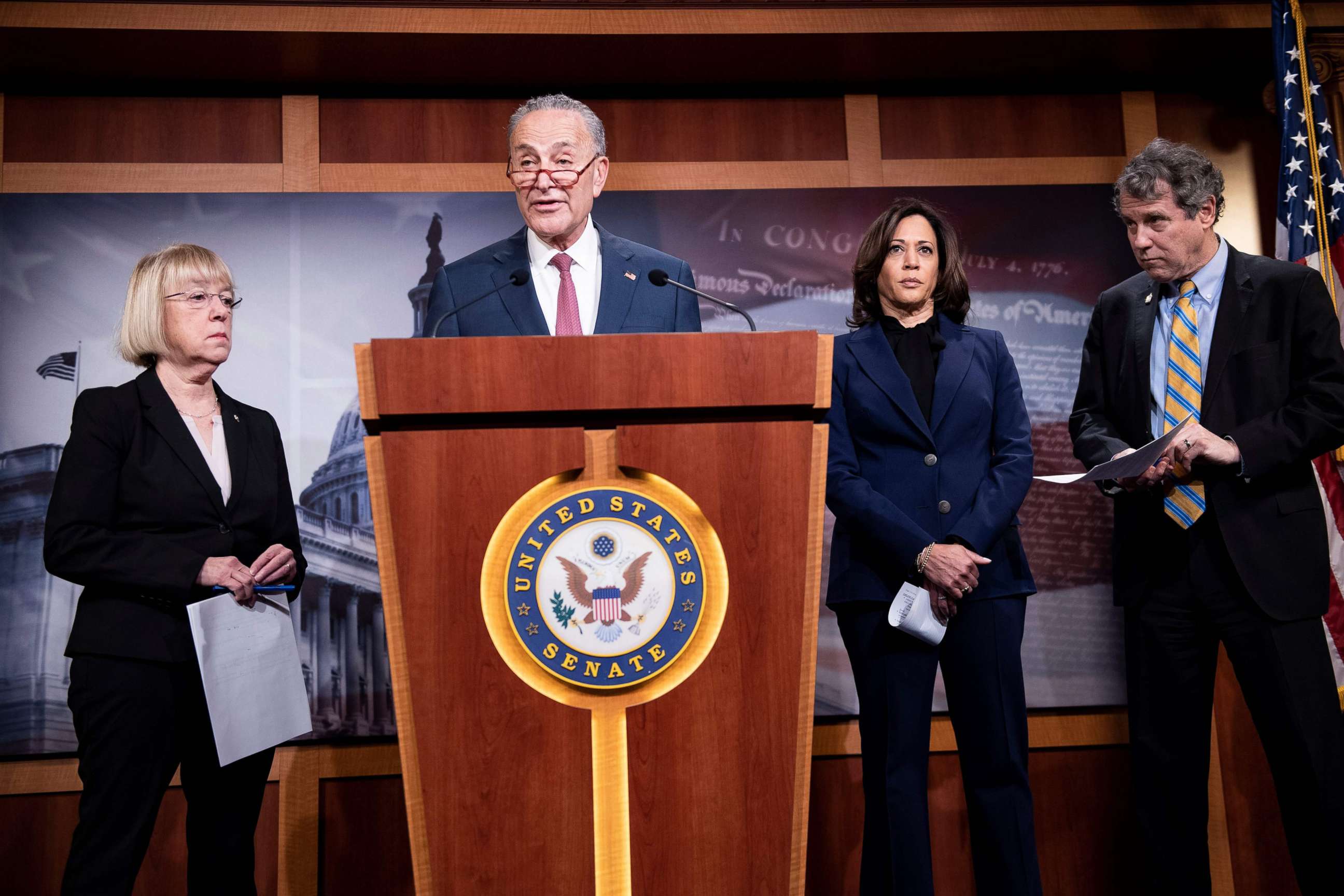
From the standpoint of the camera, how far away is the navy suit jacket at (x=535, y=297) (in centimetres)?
211

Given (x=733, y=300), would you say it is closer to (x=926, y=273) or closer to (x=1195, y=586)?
(x=926, y=273)

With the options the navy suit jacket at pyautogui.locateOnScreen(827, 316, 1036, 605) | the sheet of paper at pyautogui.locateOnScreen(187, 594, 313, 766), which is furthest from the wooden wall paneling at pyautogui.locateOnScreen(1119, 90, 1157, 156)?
the sheet of paper at pyautogui.locateOnScreen(187, 594, 313, 766)

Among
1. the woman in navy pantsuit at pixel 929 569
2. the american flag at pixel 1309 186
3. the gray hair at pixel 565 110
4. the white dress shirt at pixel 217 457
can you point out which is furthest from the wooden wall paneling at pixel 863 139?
the white dress shirt at pixel 217 457

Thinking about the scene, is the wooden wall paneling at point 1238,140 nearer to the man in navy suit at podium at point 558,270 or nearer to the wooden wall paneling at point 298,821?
the man in navy suit at podium at point 558,270

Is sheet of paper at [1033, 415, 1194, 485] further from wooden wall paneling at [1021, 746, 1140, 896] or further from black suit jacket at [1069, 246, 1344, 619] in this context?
wooden wall paneling at [1021, 746, 1140, 896]

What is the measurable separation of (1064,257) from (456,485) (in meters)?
2.64

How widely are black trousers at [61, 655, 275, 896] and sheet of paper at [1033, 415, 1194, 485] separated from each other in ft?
5.95

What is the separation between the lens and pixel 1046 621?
3.41 metres

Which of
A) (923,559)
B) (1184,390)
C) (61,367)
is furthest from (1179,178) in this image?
(61,367)

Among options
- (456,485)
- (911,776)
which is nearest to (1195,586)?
(911,776)

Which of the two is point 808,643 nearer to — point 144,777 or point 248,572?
point 248,572

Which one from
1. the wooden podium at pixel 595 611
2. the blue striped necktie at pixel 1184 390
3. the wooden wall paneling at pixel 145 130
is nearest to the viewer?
the wooden podium at pixel 595 611

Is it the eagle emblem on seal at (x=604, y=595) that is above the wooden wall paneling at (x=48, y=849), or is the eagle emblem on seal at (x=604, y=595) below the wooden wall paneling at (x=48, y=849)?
above

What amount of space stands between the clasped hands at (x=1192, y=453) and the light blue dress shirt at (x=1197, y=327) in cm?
14
